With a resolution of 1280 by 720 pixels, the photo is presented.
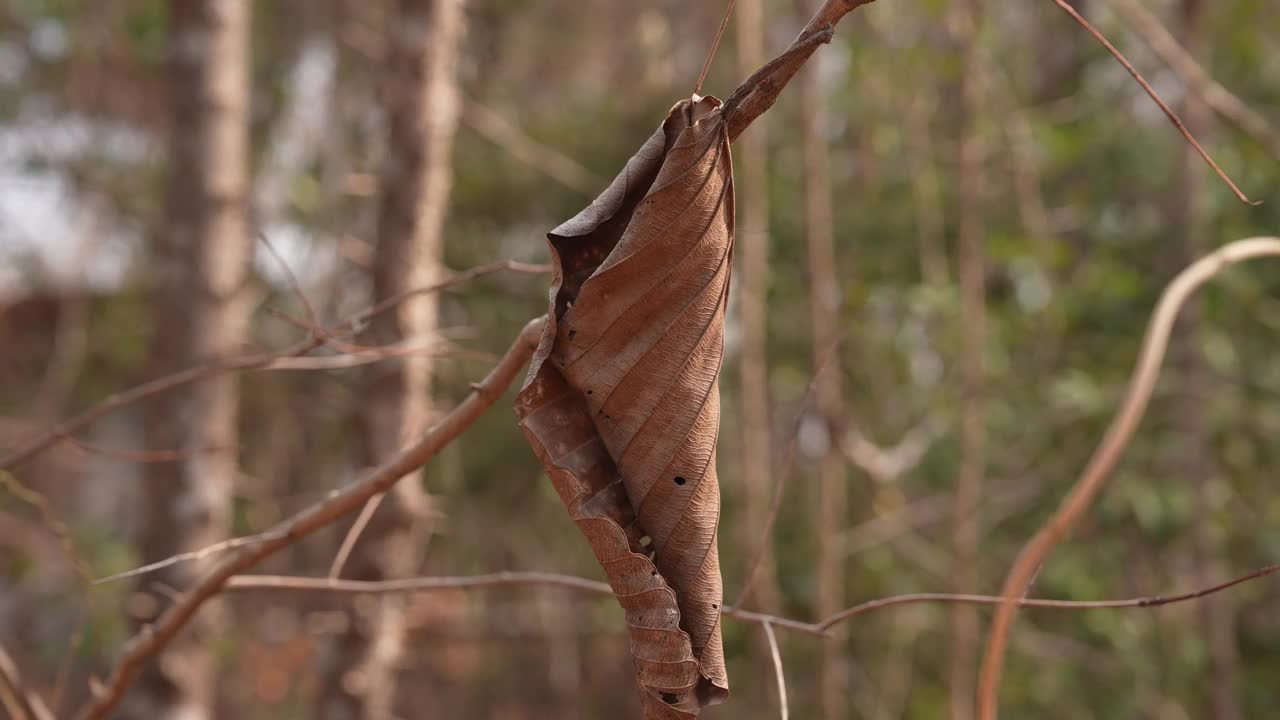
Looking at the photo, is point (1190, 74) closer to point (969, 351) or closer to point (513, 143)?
point (969, 351)

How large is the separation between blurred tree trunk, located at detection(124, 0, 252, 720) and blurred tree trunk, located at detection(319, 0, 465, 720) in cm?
29

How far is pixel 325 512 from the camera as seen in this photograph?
0.77 m

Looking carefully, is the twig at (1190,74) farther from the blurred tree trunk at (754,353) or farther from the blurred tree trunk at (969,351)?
the blurred tree trunk at (754,353)

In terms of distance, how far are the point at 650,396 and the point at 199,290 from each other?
180cm

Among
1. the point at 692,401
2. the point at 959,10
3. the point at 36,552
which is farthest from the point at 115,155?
the point at 692,401

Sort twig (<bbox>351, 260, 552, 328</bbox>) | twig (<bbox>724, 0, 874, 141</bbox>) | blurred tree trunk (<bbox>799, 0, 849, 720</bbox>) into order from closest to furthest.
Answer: twig (<bbox>724, 0, 874, 141</bbox>), twig (<bbox>351, 260, 552, 328</bbox>), blurred tree trunk (<bbox>799, 0, 849, 720</bbox>)

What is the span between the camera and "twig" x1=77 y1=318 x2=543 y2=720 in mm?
698

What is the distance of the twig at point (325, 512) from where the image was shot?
70 cm

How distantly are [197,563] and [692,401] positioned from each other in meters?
1.76

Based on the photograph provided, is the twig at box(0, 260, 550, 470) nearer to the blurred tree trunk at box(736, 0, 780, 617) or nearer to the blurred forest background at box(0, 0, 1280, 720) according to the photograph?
the blurred forest background at box(0, 0, 1280, 720)

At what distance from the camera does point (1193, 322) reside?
257cm

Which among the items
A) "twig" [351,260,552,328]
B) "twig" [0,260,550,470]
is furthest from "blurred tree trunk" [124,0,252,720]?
"twig" [351,260,552,328]

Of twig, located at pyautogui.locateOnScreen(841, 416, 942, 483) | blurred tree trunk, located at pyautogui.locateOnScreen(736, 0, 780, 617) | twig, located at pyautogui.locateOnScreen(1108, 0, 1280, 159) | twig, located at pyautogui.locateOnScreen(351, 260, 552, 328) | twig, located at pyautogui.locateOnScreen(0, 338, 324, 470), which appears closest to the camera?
twig, located at pyautogui.locateOnScreen(351, 260, 552, 328)

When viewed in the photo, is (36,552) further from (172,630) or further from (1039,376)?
(1039,376)
